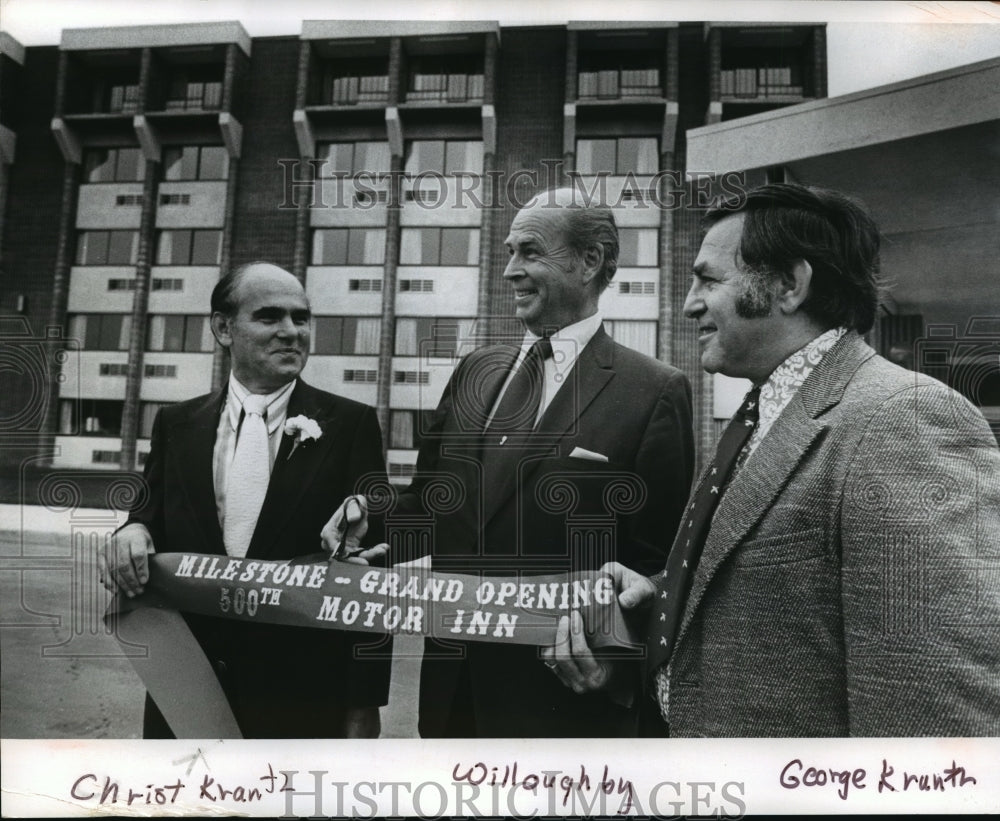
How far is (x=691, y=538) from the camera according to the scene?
7.59ft

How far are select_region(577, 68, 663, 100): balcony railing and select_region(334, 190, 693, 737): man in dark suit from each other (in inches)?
17.2

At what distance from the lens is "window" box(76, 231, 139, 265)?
269 cm

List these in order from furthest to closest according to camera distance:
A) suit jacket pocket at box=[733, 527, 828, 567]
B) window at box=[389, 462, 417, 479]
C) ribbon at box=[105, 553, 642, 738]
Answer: window at box=[389, 462, 417, 479], ribbon at box=[105, 553, 642, 738], suit jacket pocket at box=[733, 527, 828, 567]

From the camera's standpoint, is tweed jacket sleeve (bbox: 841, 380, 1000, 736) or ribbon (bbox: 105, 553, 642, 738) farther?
ribbon (bbox: 105, 553, 642, 738)

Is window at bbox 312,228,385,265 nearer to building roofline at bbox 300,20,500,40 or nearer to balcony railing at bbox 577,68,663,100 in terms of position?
building roofline at bbox 300,20,500,40

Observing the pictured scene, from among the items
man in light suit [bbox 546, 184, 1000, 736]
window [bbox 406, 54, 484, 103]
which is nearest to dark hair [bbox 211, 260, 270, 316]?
window [bbox 406, 54, 484, 103]

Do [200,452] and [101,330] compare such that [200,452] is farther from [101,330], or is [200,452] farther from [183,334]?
[101,330]

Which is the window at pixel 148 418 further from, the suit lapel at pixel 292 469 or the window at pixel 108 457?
the suit lapel at pixel 292 469

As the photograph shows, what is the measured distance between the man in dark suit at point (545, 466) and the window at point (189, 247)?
950 mm

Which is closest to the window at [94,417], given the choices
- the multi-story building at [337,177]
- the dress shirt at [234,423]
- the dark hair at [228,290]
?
the multi-story building at [337,177]

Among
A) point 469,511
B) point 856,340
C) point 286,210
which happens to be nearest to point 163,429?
point 286,210

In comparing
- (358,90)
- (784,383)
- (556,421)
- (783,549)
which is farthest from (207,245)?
(783,549)

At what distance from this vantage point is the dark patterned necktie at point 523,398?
2518 millimetres

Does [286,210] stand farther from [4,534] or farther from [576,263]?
[4,534]
